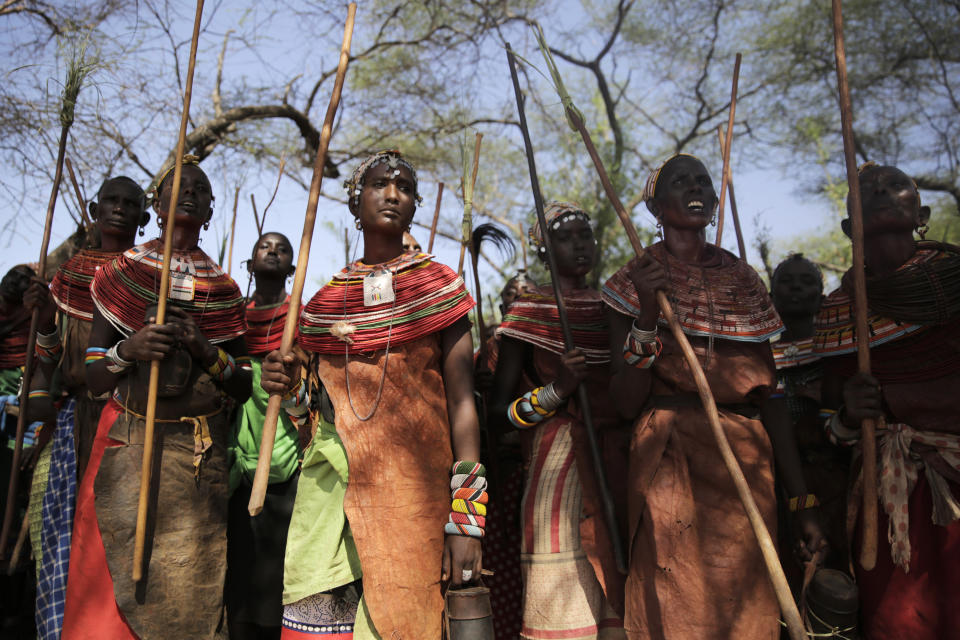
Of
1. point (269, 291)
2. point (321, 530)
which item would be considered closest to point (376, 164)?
point (321, 530)

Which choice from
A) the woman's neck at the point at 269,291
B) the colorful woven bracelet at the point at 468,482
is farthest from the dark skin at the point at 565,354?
the woman's neck at the point at 269,291

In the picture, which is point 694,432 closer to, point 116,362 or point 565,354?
point 565,354

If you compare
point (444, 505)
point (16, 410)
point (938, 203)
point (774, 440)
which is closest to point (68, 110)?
point (16, 410)

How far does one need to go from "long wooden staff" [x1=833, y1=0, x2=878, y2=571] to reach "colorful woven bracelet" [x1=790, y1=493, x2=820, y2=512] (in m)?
0.30

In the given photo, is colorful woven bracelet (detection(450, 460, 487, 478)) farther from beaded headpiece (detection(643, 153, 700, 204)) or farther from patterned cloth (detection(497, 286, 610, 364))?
beaded headpiece (detection(643, 153, 700, 204))

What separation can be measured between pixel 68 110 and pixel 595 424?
3009 mm

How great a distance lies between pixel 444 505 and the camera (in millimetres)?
2756

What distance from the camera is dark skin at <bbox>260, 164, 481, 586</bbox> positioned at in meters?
2.62

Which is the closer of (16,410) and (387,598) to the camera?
(387,598)

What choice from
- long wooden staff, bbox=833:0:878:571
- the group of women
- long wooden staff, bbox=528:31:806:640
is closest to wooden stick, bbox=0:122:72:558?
the group of women

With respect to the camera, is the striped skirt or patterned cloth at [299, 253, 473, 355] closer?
patterned cloth at [299, 253, 473, 355]

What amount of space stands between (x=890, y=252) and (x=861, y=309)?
763 mm

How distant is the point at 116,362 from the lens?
119 inches

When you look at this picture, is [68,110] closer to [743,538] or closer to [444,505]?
[444,505]
